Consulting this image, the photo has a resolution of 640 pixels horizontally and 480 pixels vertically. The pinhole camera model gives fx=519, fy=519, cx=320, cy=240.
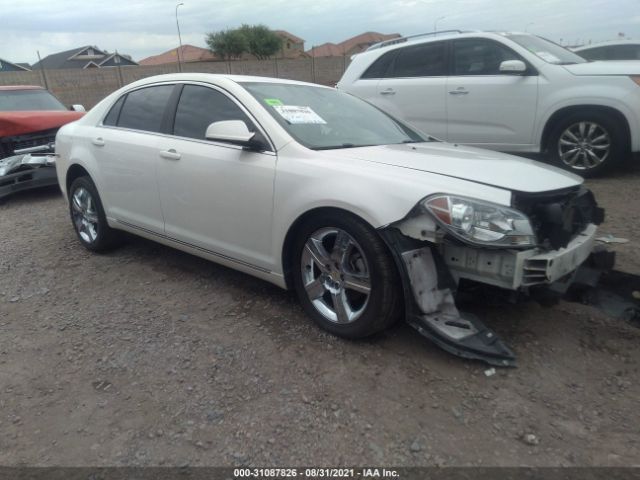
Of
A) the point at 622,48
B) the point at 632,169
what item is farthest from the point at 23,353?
the point at 622,48

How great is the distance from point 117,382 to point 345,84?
6.01m

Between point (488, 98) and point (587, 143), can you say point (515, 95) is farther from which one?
point (587, 143)

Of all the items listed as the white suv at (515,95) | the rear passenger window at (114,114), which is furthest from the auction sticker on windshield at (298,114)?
the white suv at (515,95)

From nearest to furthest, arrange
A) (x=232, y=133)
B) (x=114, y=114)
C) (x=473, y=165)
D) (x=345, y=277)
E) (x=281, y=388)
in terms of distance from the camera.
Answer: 1. (x=281, y=388)
2. (x=345, y=277)
3. (x=473, y=165)
4. (x=232, y=133)
5. (x=114, y=114)

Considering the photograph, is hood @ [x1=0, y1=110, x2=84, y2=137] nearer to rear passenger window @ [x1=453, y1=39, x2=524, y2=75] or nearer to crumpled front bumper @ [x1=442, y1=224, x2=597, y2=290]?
rear passenger window @ [x1=453, y1=39, x2=524, y2=75]

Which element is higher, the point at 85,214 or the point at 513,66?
the point at 513,66

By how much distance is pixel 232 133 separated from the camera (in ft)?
10.5

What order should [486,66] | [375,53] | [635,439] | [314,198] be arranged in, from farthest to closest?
[375,53] < [486,66] < [314,198] < [635,439]

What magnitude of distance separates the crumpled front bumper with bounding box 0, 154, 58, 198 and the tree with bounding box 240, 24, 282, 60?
182 ft

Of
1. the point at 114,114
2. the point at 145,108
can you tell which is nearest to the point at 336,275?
the point at 145,108

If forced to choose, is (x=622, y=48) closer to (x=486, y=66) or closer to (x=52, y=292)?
(x=486, y=66)

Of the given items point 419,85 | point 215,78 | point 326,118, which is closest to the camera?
point 326,118

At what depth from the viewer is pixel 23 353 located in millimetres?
3115

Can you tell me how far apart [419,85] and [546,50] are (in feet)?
5.24
